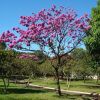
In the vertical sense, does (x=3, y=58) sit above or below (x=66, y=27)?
below

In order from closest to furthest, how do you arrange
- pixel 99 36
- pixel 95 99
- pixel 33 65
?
pixel 99 36
pixel 95 99
pixel 33 65

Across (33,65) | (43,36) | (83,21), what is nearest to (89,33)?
(83,21)

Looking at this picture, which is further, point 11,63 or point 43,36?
point 11,63

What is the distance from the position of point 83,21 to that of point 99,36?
270 inches

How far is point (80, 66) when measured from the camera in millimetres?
77688

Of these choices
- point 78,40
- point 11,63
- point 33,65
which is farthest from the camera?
point 33,65

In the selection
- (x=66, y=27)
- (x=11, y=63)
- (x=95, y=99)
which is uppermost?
(x=66, y=27)

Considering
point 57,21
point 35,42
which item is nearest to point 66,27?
point 57,21

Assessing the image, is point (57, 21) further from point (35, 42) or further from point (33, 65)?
point (33, 65)

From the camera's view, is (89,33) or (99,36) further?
(89,33)

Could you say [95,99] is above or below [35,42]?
below

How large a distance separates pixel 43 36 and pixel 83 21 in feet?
13.5

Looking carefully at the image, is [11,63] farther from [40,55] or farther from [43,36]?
[43,36]

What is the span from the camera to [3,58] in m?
37.5
